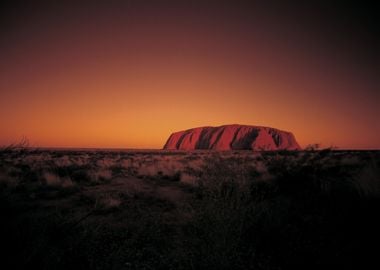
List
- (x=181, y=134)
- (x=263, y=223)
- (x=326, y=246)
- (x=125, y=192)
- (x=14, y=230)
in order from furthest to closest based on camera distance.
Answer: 1. (x=181, y=134)
2. (x=125, y=192)
3. (x=263, y=223)
4. (x=326, y=246)
5. (x=14, y=230)

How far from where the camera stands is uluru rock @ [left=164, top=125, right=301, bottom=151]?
320ft

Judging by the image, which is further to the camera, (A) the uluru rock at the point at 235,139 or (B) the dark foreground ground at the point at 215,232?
(A) the uluru rock at the point at 235,139

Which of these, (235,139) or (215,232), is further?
(235,139)

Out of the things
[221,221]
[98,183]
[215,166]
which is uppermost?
[215,166]

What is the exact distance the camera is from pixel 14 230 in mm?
2682

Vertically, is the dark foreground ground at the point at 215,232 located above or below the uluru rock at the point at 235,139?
below

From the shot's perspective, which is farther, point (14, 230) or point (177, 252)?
point (177, 252)

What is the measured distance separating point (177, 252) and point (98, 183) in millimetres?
6915

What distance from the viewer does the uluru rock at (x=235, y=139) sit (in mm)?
97625

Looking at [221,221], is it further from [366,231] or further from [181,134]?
[181,134]

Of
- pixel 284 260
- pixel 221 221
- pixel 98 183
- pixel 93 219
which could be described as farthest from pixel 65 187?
pixel 284 260

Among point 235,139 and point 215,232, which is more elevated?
point 235,139

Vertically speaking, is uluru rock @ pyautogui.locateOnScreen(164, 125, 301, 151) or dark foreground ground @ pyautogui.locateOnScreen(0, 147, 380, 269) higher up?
uluru rock @ pyautogui.locateOnScreen(164, 125, 301, 151)

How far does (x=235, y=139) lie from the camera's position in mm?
105250
